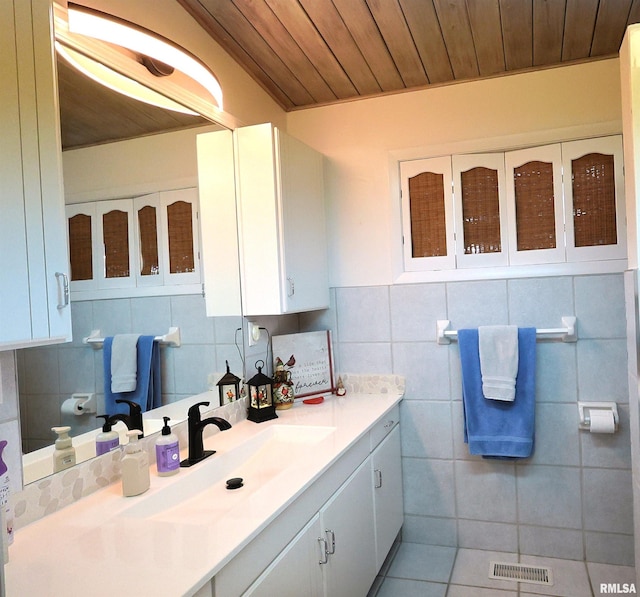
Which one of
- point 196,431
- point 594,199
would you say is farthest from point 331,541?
point 594,199

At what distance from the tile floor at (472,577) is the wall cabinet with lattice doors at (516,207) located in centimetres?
140

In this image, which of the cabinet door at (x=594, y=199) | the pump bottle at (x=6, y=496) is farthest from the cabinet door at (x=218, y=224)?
the cabinet door at (x=594, y=199)

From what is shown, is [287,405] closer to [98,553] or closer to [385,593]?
[385,593]

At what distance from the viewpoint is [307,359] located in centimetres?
262

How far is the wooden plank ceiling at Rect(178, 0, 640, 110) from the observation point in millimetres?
1918

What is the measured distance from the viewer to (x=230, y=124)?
86.7 inches

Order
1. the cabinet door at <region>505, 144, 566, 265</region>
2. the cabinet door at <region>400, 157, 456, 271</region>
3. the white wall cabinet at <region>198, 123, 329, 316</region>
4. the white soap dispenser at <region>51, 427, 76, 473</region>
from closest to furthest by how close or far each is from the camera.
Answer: the white soap dispenser at <region>51, 427, 76, 473</region>, the white wall cabinet at <region>198, 123, 329, 316</region>, the cabinet door at <region>505, 144, 566, 265</region>, the cabinet door at <region>400, 157, 456, 271</region>

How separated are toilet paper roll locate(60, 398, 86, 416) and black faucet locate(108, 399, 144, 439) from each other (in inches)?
4.7

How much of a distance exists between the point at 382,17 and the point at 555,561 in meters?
2.51

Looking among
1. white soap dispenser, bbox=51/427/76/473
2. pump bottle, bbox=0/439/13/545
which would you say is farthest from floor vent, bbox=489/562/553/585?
pump bottle, bbox=0/439/13/545

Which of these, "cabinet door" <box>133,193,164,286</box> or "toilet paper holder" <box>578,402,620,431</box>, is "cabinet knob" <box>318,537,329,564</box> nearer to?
"cabinet door" <box>133,193,164,286</box>

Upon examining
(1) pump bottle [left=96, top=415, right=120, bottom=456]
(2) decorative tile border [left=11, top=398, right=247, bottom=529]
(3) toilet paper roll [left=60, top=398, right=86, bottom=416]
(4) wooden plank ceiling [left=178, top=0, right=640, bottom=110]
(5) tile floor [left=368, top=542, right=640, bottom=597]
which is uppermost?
(4) wooden plank ceiling [left=178, top=0, right=640, bottom=110]

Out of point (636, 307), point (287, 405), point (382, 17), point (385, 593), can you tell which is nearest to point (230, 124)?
point (382, 17)

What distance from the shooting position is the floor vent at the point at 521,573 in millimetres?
2242
